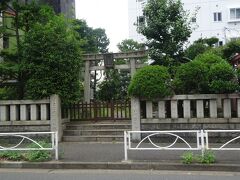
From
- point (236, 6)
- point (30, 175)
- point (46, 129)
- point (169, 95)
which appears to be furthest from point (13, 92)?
point (236, 6)

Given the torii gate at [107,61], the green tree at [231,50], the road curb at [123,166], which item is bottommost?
the road curb at [123,166]

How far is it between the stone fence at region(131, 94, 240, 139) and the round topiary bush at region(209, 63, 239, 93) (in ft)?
1.05

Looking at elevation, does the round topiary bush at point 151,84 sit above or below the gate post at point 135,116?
above

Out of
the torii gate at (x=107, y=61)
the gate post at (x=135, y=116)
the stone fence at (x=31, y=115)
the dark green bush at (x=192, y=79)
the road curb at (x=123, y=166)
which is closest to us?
the road curb at (x=123, y=166)

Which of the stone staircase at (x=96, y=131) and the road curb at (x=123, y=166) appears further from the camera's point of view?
the stone staircase at (x=96, y=131)

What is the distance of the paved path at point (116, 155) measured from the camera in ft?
34.9

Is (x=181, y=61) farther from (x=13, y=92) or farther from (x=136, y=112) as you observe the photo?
(x=13, y=92)

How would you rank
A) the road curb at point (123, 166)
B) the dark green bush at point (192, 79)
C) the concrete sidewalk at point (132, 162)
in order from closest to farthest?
the road curb at point (123, 166) → the concrete sidewalk at point (132, 162) → the dark green bush at point (192, 79)

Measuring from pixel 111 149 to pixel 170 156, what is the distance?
7.68 ft

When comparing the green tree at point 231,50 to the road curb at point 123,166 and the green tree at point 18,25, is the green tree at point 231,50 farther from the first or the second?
the road curb at point 123,166

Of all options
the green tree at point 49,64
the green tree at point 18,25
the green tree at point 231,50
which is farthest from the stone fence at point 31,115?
the green tree at point 231,50

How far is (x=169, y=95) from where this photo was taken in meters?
13.9

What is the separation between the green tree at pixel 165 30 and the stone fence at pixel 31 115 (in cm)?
506

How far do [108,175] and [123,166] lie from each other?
82cm
